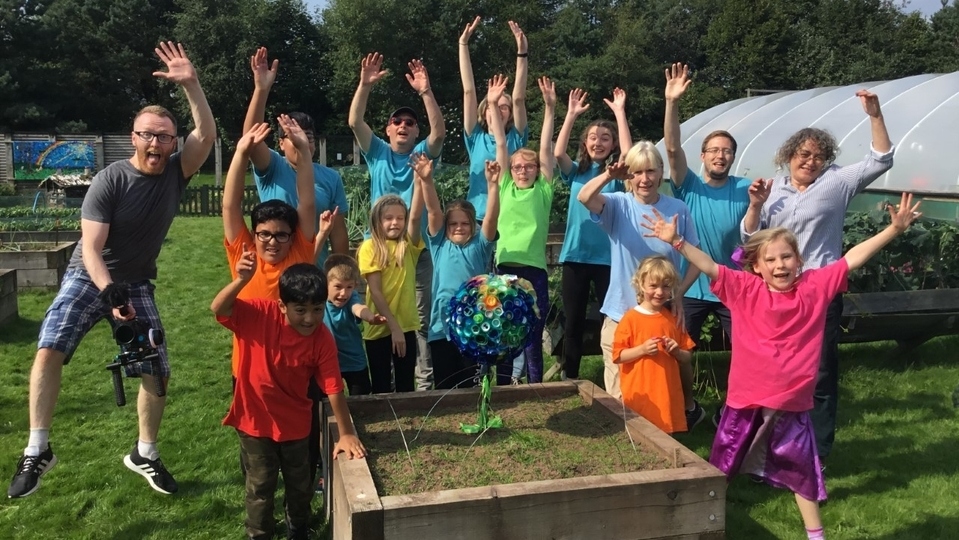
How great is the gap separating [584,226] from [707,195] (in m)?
0.76

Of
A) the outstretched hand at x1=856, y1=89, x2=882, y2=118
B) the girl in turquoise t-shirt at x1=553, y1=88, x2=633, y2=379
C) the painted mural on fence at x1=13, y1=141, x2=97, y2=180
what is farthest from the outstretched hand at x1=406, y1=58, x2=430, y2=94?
the painted mural on fence at x1=13, y1=141, x2=97, y2=180

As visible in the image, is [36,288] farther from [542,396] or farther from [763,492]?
[763,492]

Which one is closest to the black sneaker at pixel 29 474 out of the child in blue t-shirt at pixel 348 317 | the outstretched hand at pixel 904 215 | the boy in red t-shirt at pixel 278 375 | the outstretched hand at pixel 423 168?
the boy in red t-shirt at pixel 278 375

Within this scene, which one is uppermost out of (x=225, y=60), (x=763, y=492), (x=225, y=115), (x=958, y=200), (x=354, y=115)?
(x=225, y=60)

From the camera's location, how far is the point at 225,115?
31328mm

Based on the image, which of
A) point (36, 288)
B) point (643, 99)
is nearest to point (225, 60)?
point (643, 99)

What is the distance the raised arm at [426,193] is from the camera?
380 centimetres

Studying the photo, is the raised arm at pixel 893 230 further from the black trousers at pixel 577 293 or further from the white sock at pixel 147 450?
the white sock at pixel 147 450

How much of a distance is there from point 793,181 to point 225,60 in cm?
3136

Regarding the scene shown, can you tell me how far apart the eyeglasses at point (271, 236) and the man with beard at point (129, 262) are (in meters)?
0.62

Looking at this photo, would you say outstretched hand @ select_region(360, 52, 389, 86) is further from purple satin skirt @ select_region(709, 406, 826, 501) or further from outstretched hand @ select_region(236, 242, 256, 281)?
purple satin skirt @ select_region(709, 406, 826, 501)

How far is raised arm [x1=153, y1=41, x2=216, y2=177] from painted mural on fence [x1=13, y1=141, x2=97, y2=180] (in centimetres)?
2268

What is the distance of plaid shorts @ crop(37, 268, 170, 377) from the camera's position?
3.47 meters

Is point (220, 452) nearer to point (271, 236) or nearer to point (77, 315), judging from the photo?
point (77, 315)
